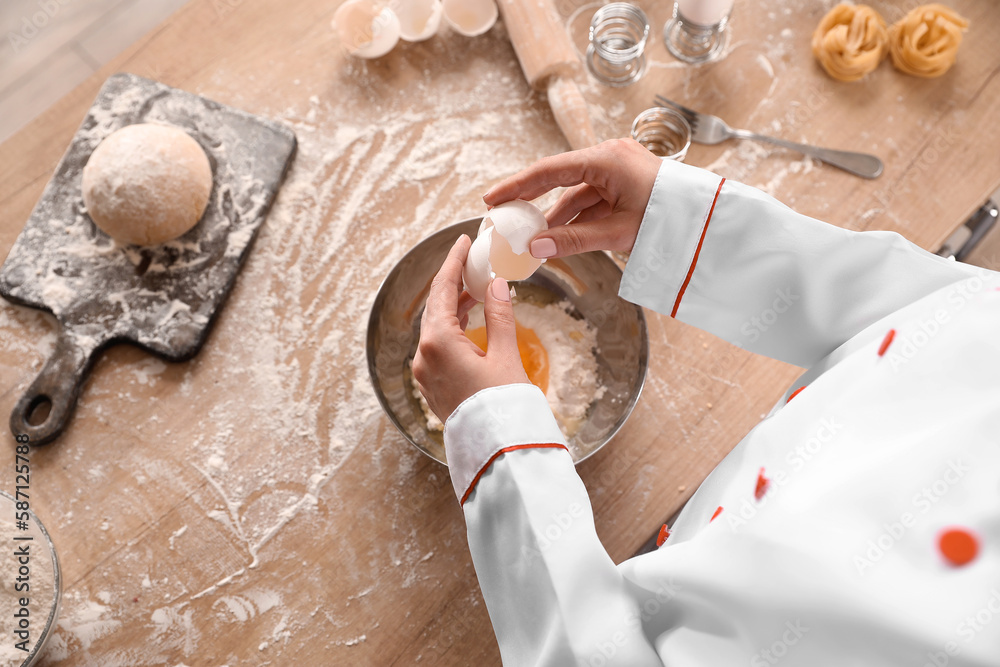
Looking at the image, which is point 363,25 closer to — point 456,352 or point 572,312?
point 572,312

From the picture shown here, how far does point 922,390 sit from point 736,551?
0.26 m

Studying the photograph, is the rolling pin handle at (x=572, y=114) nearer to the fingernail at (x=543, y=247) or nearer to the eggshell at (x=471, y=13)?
the eggshell at (x=471, y=13)

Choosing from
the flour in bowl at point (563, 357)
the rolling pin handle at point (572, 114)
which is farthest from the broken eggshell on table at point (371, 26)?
the flour in bowl at point (563, 357)

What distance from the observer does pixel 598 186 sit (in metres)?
0.92

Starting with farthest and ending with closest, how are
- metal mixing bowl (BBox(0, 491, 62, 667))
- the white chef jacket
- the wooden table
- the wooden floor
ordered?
1. the wooden floor
2. the wooden table
3. metal mixing bowl (BBox(0, 491, 62, 667))
4. the white chef jacket

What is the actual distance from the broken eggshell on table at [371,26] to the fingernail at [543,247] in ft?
2.15

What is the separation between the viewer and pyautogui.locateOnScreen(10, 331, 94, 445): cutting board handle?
1098 millimetres

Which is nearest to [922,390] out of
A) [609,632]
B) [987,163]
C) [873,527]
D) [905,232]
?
[873,527]

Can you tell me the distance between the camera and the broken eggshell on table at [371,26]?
126 centimetres

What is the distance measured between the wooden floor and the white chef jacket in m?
1.69

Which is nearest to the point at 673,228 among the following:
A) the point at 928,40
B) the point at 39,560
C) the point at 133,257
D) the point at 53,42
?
the point at 928,40

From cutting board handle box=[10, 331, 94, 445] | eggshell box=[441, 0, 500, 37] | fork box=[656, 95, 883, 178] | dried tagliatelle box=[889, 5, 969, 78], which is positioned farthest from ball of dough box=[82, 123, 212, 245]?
dried tagliatelle box=[889, 5, 969, 78]

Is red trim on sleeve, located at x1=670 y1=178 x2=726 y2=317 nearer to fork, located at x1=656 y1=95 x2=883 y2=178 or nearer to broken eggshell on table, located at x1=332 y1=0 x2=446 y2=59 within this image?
fork, located at x1=656 y1=95 x2=883 y2=178

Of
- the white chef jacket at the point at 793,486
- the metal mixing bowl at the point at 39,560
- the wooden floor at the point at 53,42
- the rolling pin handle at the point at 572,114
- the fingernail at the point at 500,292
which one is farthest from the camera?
the wooden floor at the point at 53,42
